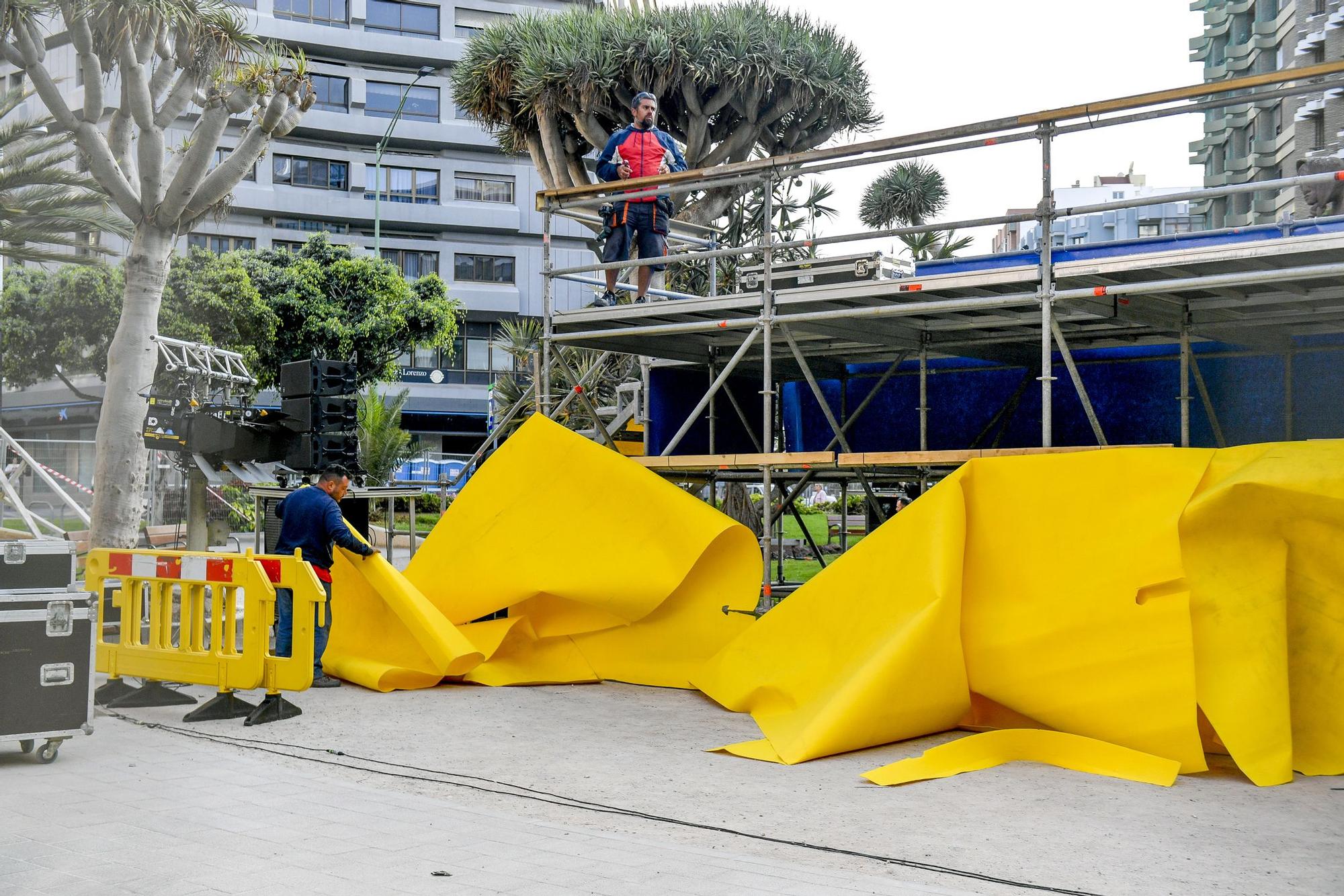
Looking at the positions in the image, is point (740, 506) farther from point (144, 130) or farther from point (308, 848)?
point (308, 848)

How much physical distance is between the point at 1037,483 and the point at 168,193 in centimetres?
1216

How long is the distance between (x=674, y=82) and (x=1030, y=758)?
18599mm

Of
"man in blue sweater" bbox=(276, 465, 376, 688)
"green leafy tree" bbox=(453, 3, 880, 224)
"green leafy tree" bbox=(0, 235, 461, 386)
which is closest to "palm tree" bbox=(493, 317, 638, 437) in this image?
"green leafy tree" bbox=(453, 3, 880, 224)

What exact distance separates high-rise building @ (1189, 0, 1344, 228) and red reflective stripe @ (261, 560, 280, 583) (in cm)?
3386

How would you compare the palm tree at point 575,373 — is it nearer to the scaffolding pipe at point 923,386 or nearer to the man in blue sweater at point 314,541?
the scaffolding pipe at point 923,386

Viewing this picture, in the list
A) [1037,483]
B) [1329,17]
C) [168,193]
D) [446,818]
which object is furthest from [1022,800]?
[1329,17]

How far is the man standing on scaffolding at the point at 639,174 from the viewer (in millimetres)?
11727

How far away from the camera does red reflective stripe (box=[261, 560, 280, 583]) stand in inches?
337

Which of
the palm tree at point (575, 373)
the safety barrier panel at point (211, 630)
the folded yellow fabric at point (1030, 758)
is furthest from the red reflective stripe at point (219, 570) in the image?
the palm tree at point (575, 373)

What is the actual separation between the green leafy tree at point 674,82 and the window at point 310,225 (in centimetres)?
2932

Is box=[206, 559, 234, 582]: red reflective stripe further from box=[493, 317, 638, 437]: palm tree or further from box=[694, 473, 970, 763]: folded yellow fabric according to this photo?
box=[493, 317, 638, 437]: palm tree

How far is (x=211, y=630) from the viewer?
8812 millimetres

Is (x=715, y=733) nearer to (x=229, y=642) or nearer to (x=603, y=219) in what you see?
(x=229, y=642)

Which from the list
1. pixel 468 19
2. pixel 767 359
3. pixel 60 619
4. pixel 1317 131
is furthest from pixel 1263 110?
pixel 60 619
